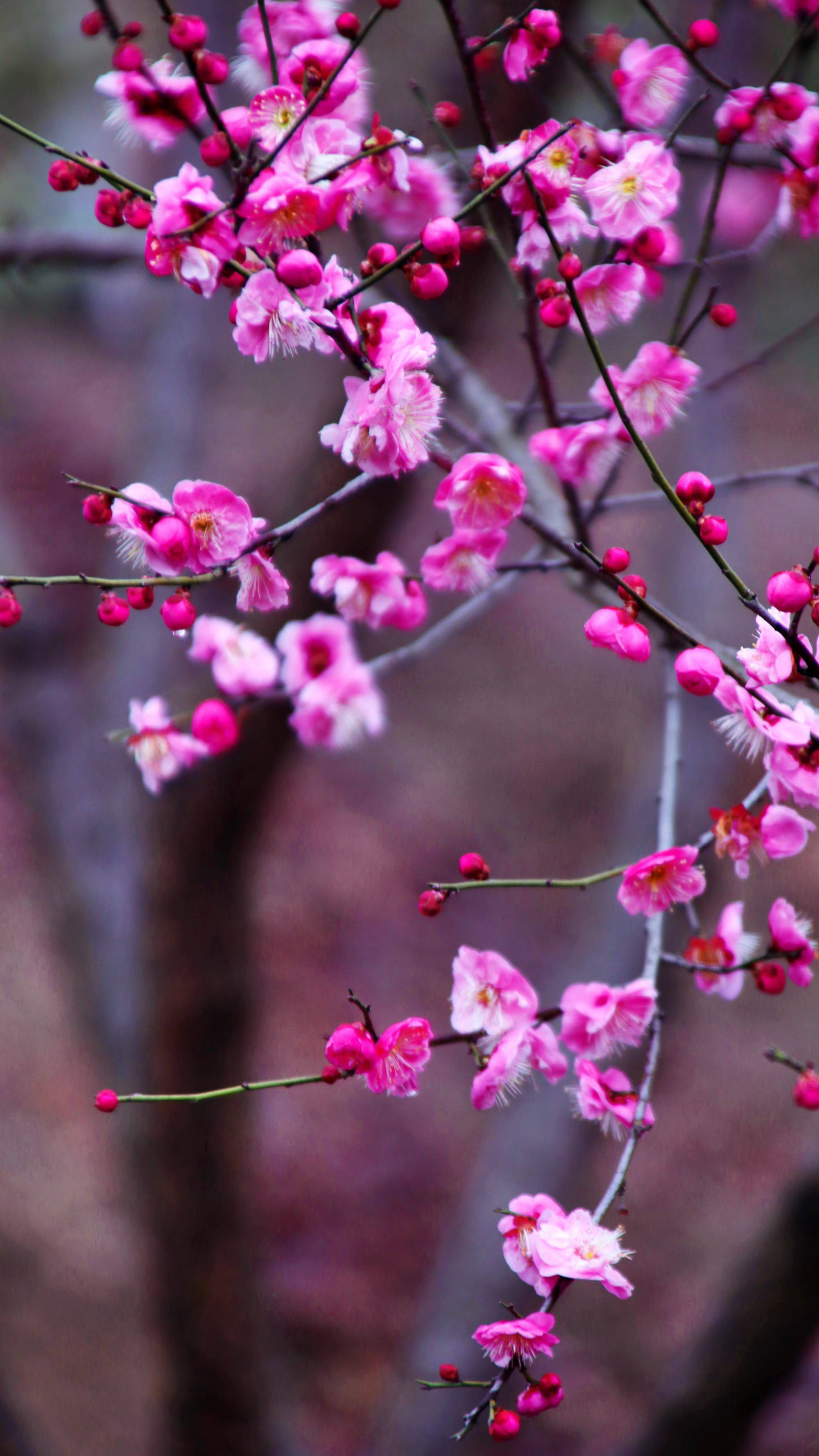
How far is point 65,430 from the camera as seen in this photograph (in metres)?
6.57

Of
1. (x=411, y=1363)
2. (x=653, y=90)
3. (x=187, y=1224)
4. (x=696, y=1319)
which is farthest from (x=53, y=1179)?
(x=653, y=90)

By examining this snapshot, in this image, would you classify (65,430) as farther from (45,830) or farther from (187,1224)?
(187,1224)

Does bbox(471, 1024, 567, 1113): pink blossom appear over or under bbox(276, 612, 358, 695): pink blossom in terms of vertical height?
under

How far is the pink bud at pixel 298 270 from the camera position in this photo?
0.71 metres

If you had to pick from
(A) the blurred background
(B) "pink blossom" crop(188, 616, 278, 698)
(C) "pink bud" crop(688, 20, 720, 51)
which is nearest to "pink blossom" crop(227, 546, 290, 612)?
(B) "pink blossom" crop(188, 616, 278, 698)

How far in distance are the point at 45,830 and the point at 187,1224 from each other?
37.4 inches

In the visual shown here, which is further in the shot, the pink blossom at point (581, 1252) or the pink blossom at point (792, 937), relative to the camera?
the pink blossom at point (792, 937)

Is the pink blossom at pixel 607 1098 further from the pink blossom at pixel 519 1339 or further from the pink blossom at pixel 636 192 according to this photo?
the pink blossom at pixel 636 192

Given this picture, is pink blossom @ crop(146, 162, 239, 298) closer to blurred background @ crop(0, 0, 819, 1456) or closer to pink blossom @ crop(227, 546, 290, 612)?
pink blossom @ crop(227, 546, 290, 612)

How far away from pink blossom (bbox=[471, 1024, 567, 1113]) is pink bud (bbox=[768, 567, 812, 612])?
1.54 feet

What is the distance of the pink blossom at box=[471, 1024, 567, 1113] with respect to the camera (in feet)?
3.00

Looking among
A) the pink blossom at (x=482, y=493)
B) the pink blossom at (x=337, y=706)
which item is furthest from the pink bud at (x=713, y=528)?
the pink blossom at (x=337, y=706)

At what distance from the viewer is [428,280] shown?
2.64ft

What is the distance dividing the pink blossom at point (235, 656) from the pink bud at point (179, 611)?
43 centimetres
